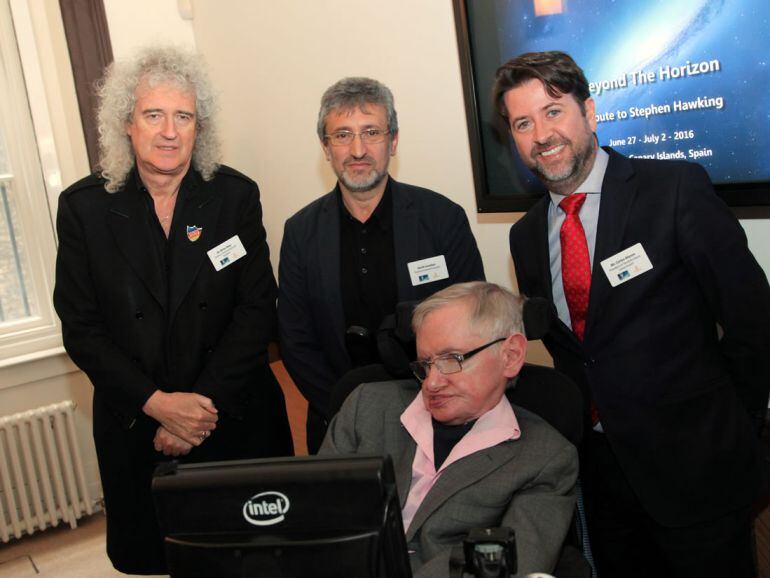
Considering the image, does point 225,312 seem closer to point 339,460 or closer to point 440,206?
point 440,206

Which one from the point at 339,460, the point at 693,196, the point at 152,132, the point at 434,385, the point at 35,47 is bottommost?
the point at 434,385

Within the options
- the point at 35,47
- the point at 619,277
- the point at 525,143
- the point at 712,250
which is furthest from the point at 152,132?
the point at 35,47

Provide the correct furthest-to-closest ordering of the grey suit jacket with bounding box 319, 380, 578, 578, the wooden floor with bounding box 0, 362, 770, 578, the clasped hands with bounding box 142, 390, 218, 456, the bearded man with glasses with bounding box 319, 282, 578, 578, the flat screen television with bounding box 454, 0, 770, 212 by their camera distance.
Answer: the wooden floor with bounding box 0, 362, 770, 578 → the clasped hands with bounding box 142, 390, 218, 456 → the flat screen television with bounding box 454, 0, 770, 212 → the bearded man with glasses with bounding box 319, 282, 578, 578 → the grey suit jacket with bounding box 319, 380, 578, 578

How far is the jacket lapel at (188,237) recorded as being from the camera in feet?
8.09

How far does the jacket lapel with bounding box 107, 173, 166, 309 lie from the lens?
245 cm

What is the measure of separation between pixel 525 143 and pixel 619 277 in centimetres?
43

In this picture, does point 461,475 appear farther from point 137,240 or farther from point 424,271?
point 137,240

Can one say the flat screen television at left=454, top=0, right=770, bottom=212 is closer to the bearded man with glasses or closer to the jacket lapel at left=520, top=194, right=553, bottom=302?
the jacket lapel at left=520, top=194, right=553, bottom=302

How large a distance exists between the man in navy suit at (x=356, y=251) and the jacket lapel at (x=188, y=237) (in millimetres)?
259

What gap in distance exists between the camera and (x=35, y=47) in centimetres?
410

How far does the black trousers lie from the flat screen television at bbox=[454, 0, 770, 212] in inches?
33.9

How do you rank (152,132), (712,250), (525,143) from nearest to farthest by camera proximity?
1. (712,250)
2. (525,143)
3. (152,132)

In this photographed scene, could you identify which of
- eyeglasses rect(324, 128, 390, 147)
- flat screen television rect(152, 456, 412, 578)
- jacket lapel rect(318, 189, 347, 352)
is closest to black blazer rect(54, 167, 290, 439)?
jacket lapel rect(318, 189, 347, 352)

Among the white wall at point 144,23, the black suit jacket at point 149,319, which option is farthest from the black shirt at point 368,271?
the white wall at point 144,23
